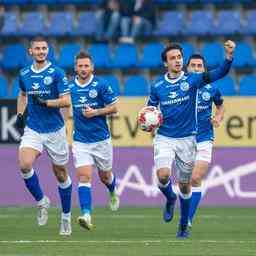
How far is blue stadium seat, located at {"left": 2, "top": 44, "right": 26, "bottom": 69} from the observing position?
2316cm

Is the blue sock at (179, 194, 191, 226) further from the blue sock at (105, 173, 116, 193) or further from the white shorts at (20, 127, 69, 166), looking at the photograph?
the blue sock at (105, 173, 116, 193)

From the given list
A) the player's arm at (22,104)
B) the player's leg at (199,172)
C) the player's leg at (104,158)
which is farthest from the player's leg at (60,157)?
the player's leg at (199,172)

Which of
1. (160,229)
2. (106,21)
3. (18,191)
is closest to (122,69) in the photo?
(106,21)

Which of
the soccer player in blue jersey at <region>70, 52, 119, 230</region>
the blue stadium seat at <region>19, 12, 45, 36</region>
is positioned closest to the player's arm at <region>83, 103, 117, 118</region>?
the soccer player in blue jersey at <region>70, 52, 119, 230</region>

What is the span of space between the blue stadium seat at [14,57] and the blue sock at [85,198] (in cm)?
980

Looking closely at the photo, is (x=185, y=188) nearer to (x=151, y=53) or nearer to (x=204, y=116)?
(x=204, y=116)

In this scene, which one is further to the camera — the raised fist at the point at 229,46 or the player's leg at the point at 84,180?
the player's leg at the point at 84,180

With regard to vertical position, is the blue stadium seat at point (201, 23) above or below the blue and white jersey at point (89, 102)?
above

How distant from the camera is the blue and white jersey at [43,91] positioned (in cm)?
1362

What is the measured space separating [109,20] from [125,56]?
30.9 inches

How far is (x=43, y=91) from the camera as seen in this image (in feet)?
44.7

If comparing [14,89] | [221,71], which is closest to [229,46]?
[221,71]

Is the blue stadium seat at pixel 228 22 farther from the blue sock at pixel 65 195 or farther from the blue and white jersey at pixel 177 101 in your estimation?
the blue and white jersey at pixel 177 101

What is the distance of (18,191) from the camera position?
18750 mm
